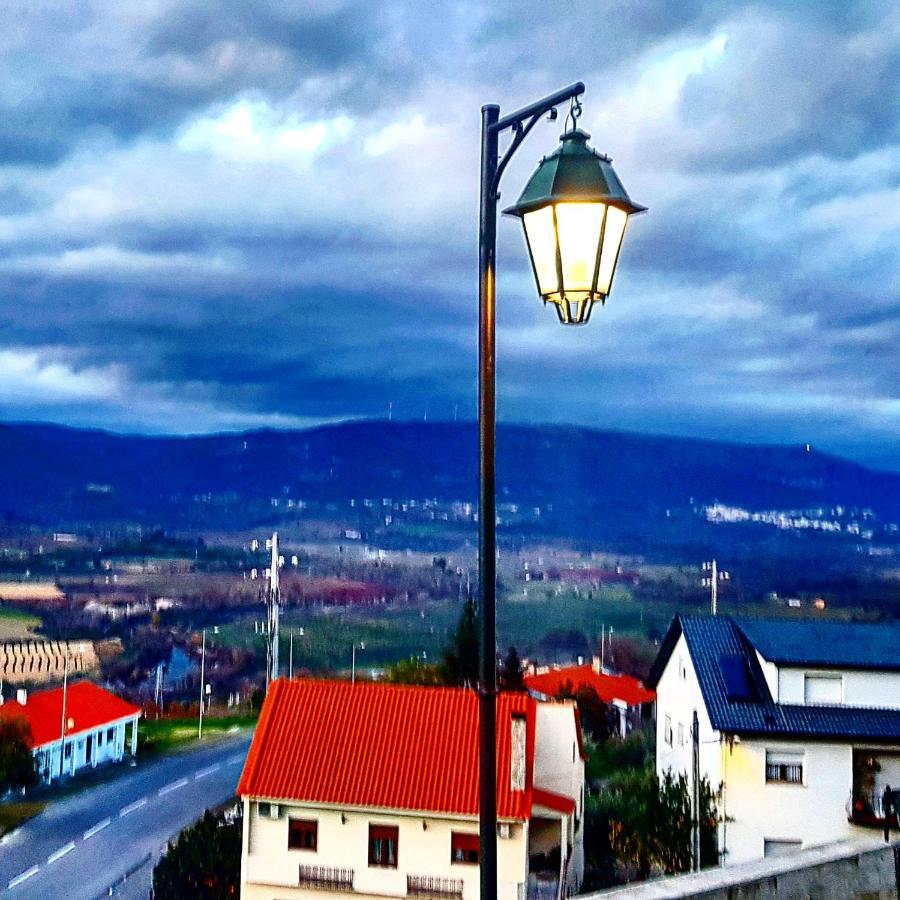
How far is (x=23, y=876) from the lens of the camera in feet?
71.3

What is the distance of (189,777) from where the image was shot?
26.4 m

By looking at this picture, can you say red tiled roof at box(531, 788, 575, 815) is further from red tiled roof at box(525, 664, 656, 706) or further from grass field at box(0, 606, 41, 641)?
grass field at box(0, 606, 41, 641)

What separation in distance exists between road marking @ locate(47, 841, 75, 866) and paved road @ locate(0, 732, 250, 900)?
0.02m

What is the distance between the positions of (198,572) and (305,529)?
23.9 ft

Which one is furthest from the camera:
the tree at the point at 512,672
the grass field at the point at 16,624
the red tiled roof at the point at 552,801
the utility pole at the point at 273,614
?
the grass field at the point at 16,624

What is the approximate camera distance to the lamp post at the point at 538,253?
316 cm

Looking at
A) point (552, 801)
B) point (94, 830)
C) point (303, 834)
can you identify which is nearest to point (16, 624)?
point (94, 830)

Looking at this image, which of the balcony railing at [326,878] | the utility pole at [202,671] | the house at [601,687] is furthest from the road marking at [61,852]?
the balcony railing at [326,878]

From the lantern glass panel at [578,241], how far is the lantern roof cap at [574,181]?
0.03m

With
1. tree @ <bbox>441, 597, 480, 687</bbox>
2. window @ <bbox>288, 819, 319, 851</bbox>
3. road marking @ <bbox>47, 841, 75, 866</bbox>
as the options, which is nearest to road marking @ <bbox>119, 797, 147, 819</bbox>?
road marking @ <bbox>47, 841, 75, 866</bbox>

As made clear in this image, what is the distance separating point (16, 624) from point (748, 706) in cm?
3053

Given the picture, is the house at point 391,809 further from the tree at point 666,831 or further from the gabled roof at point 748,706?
the gabled roof at point 748,706

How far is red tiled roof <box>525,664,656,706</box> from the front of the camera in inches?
975

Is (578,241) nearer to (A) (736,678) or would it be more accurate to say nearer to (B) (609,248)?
(B) (609,248)
